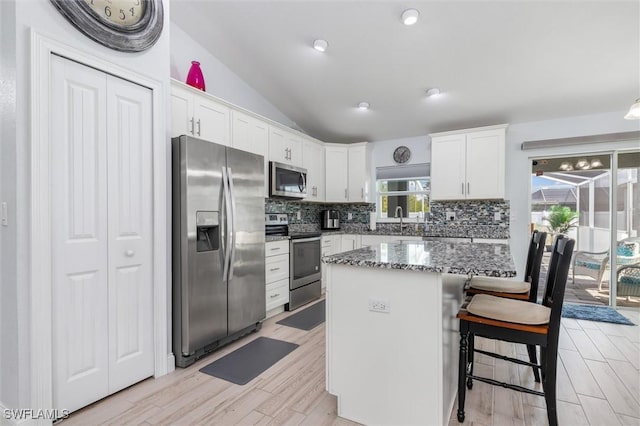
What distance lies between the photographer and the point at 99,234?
1.95m

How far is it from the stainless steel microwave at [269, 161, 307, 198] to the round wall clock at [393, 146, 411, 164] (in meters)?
1.70

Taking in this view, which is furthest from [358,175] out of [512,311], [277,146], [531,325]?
[531,325]

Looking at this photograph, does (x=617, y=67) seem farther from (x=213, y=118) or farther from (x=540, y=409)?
(x=213, y=118)

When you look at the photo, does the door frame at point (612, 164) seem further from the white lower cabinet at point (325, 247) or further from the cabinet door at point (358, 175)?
the white lower cabinet at point (325, 247)

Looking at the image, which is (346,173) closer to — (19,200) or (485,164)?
(485,164)

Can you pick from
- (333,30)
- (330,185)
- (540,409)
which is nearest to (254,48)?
(333,30)

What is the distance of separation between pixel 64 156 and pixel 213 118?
5.10 feet

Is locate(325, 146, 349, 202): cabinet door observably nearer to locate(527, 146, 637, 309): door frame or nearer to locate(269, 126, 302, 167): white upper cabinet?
locate(269, 126, 302, 167): white upper cabinet

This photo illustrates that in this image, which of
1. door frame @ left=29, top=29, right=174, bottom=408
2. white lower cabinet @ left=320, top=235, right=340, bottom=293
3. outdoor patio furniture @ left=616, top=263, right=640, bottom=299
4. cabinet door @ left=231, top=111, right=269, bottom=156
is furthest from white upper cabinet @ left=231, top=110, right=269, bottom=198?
outdoor patio furniture @ left=616, top=263, right=640, bottom=299

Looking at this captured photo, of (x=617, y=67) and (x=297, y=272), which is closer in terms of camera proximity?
(x=617, y=67)

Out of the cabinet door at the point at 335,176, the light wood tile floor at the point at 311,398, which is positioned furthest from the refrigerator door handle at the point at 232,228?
the cabinet door at the point at 335,176

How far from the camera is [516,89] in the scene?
11.7ft

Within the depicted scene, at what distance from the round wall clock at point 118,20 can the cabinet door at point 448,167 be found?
11.9 ft

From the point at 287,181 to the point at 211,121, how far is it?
1.25m
